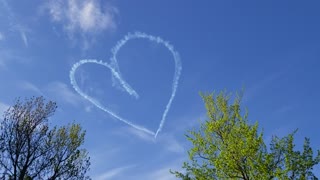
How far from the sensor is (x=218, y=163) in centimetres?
1642

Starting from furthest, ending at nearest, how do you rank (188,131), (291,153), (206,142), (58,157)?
1. (58,157)
2. (188,131)
3. (206,142)
4. (291,153)

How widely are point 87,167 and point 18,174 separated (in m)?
5.60

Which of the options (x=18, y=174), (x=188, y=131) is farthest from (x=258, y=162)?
(x=18, y=174)

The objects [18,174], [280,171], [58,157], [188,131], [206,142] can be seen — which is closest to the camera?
[280,171]

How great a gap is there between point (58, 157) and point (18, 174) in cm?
332

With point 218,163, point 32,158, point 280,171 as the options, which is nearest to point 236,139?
point 218,163

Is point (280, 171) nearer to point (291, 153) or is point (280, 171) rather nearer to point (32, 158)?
point (291, 153)

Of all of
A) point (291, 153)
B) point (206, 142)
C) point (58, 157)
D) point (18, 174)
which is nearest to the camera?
point (291, 153)

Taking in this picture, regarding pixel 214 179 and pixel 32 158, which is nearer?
pixel 214 179

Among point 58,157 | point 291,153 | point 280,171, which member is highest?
point 58,157

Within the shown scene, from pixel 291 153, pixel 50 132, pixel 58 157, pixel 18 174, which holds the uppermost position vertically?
pixel 50 132

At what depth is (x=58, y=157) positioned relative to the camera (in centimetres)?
2714

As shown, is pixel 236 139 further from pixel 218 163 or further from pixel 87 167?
pixel 87 167

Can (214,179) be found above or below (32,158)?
below
